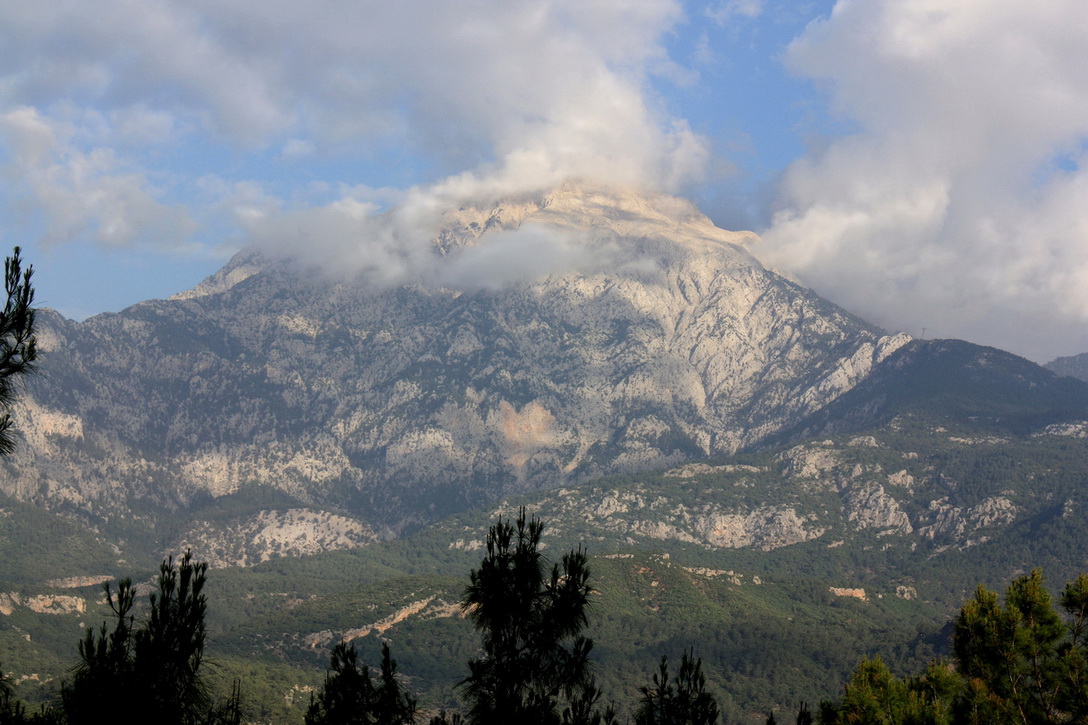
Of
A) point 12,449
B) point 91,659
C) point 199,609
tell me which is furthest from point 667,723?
point 12,449

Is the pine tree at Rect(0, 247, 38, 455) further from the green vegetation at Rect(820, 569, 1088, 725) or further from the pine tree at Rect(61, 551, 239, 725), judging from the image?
the green vegetation at Rect(820, 569, 1088, 725)

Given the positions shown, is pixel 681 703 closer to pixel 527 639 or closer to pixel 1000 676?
pixel 527 639

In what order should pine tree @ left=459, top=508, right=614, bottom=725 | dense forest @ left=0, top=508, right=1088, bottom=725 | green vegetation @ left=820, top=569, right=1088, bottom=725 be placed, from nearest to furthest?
dense forest @ left=0, top=508, right=1088, bottom=725, pine tree @ left=459, top=508, right=614, bottom=725, green vegetation @ left=820, top=569, right=1088, bottom=725

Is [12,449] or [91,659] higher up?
[12,449]

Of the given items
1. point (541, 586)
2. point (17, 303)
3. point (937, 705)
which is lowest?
point (937, 705)

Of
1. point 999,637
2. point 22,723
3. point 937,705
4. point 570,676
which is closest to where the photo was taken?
point 22,723

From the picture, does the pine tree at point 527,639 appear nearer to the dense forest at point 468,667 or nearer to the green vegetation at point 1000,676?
the dense forest at point 468,667

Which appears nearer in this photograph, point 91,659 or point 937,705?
point 91,659

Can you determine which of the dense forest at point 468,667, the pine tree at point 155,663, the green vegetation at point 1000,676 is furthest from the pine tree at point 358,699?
the green vegetation at point 1000,676

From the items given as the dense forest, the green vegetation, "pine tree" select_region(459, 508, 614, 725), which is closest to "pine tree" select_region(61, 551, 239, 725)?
the dense forest

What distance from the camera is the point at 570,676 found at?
112 feet

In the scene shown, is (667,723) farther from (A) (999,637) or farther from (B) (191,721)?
(A) (999,637)

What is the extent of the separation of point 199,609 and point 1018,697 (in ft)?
121

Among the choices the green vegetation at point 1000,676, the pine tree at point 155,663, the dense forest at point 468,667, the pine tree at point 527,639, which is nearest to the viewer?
the pine tree at point 155,663
